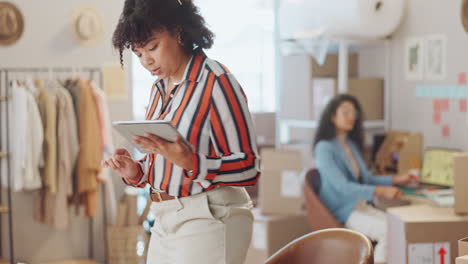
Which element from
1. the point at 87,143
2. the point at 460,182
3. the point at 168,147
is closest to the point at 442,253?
the point at 460,182

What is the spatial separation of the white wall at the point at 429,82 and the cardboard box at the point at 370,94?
0.10 metres

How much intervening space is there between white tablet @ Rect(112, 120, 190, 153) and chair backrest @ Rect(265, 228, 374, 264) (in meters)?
0.51

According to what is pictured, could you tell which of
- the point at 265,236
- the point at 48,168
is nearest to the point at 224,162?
the point at 265,236

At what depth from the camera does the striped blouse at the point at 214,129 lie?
1.60 metres

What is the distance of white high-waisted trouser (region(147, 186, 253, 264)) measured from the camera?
1.60 metres

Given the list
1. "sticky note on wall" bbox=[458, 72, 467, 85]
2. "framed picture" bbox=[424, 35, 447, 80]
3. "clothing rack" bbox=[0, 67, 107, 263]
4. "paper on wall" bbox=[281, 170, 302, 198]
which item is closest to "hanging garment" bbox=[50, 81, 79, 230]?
"clothing rack" bbox=[0, 67, 107, 263]

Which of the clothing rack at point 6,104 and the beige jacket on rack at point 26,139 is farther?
the clothing rack at point 6,104

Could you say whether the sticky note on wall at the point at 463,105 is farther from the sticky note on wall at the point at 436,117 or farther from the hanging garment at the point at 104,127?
the hanging garment at the point at 104,127

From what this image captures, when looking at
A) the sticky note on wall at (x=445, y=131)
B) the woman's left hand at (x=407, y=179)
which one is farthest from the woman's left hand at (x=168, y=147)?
the sticky note on wall at (x=445, y=131)

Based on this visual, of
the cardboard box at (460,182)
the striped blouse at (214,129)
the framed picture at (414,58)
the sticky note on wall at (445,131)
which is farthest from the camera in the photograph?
the framed picture at (414,58)

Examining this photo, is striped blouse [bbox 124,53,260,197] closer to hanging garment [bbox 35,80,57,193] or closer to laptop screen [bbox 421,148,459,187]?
laptop screen [bbox 421,148,459,187]

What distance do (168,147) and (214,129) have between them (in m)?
0.17

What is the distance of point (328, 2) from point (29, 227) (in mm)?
2674

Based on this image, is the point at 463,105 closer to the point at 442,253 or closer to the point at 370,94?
the point at 370,94
